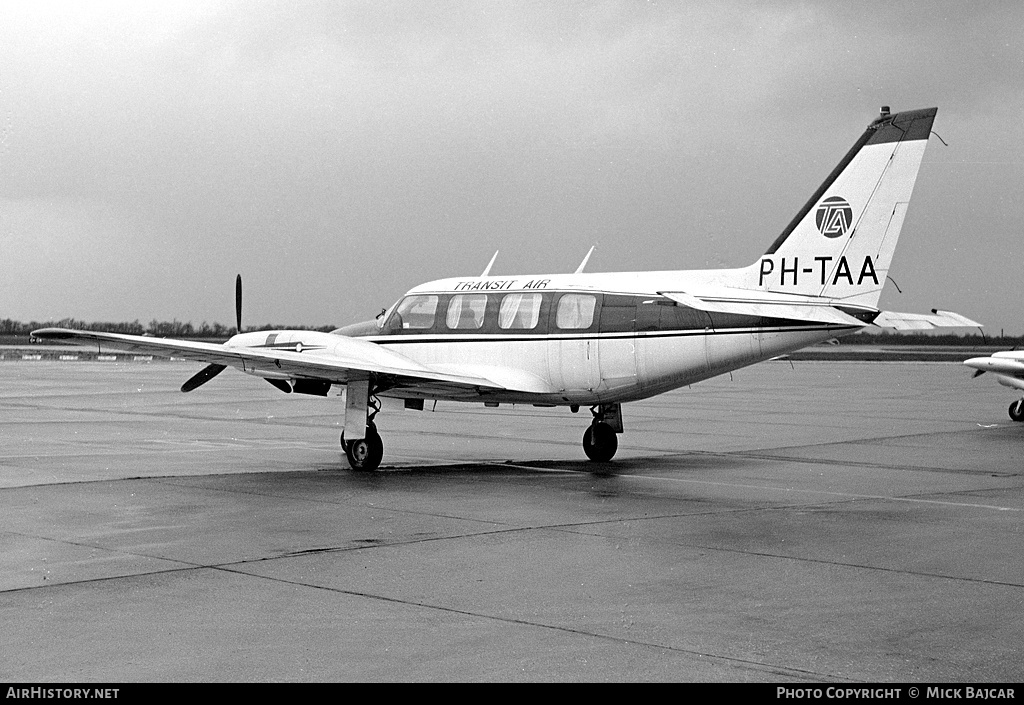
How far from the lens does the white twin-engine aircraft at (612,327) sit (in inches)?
662

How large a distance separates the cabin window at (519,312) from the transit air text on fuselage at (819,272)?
3.58m

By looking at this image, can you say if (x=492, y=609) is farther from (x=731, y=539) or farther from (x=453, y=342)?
(x=453, y=342)

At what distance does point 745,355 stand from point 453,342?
499cm

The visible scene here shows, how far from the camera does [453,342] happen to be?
64.2 feet

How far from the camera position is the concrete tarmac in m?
6.92

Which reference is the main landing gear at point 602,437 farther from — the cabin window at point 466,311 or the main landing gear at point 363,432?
the main landing gear at point 363,432

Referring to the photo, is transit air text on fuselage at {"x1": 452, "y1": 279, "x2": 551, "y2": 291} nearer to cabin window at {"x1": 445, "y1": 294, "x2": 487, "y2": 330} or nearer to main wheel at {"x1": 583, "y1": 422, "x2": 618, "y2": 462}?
cabin window at {"x1": 445, "y1": 294, "x2": 487, "y2": 330}

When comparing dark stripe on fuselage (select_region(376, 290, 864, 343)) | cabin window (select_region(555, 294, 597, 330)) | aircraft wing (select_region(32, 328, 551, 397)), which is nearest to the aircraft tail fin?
dark stripe on fuselage (select_region(376, 290, 864, 343))

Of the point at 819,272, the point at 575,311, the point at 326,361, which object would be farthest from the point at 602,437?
the point at 326,361

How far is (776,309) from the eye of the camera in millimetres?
16906

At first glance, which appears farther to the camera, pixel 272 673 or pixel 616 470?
pixel 616 470

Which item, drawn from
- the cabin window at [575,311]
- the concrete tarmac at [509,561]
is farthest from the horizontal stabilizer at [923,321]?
the cabin window at [575,311]

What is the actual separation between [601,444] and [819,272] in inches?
179

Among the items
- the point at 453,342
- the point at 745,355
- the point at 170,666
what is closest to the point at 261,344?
the point at 453,342
